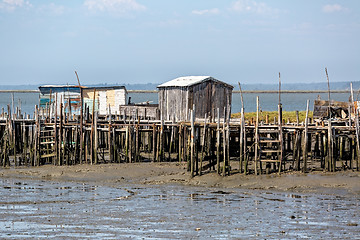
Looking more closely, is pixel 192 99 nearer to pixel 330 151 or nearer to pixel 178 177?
pixel 178 177

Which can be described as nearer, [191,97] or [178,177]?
[178,177]

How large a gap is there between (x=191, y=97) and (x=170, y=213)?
64.3ft

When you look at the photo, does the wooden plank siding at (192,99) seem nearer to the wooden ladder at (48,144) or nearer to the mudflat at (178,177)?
the wooden ladder at (48,144)

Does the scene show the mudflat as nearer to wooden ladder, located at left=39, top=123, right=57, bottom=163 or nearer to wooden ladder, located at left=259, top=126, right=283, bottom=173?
wooden ladder, located at left=259, top=126, right=283, bottom=173

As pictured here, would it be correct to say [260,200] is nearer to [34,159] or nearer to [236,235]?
[236,235]

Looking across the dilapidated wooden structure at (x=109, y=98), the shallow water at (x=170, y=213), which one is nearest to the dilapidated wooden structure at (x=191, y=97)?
the dilapidated wooden structure at (x=109, y=98)

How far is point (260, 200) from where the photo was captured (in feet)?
66.8

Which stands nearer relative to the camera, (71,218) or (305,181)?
(71,218)

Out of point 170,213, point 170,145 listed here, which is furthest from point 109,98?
point 170,213

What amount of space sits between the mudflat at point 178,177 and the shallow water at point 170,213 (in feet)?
2.72

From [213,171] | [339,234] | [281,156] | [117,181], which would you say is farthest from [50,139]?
[339,234]

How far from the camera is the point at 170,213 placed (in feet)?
59.6

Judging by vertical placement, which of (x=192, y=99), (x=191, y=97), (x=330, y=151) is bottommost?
(x=330, y=151)

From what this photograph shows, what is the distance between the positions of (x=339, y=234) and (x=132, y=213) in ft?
20.1
